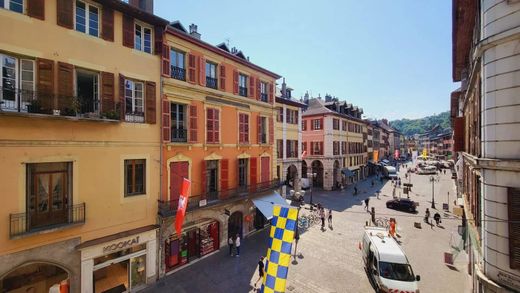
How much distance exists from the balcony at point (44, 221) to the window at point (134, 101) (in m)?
4.88

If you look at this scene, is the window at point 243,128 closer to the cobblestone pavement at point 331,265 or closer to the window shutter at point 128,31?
the cobblestone pavement at point 331,265

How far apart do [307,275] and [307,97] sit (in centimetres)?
3697

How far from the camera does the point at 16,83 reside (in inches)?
377

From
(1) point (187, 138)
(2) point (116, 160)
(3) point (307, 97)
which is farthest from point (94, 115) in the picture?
(3) point (307, 97)

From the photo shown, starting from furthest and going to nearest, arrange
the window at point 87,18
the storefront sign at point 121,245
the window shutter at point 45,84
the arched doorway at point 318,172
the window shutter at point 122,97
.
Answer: the arched doorway at point 318,172 → the window shutter at point 122,97 → the storefront sign at point 121,245 → the window at point 87,18 → the window shutter at point 45,84

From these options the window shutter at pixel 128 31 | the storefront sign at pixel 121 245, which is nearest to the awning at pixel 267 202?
the storefront sign at pixel 121 245

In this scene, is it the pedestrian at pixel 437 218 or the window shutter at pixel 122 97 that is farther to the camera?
the pedestrian at pixel 437 218

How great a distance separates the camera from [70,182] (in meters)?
10.7

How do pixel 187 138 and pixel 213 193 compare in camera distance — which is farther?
pixel 213 193

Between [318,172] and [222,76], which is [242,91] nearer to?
[222,76]

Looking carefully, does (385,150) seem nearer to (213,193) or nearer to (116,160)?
(213,193)

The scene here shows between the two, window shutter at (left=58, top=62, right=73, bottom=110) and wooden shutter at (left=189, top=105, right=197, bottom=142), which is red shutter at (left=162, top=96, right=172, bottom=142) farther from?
window shutter at (left=58, top=62, right=73, bottom=110)

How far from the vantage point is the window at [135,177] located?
1270cm

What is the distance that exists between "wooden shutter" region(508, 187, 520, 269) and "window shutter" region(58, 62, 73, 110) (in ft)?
52.5
